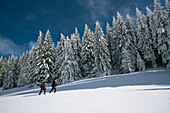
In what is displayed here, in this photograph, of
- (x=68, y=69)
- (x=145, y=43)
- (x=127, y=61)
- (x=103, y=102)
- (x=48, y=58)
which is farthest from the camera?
(x=48, y=58)

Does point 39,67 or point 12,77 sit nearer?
point 39,67

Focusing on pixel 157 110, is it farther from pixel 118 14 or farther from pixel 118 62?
pixel 118 14

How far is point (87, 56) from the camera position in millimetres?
35875

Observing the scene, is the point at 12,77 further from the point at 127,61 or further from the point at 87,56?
the point at 127,61

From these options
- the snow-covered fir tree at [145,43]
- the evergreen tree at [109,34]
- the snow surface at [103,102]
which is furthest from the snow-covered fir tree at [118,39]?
the snow surface at [103,102]

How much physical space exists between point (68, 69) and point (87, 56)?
6.50m

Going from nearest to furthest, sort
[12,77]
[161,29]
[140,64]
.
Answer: [161,29] < [140,64] < [12,77]

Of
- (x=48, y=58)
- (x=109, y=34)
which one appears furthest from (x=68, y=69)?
(x=109, y=34)

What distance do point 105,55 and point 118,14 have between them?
11784 mm

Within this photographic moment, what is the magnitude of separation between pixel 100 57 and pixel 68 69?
8.40 metres

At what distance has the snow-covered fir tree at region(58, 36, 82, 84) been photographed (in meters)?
32.6

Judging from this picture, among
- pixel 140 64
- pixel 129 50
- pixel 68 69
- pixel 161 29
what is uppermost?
pixel 161 29

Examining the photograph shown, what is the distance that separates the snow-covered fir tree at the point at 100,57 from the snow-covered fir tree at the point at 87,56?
2.30m

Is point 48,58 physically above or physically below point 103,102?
above
